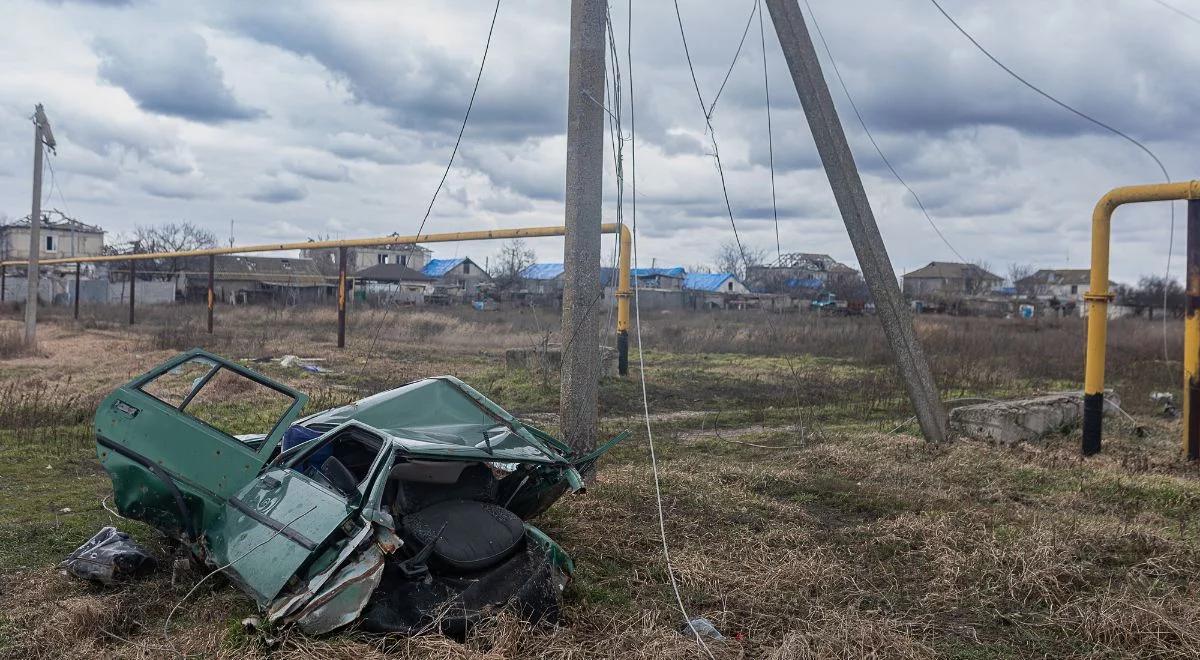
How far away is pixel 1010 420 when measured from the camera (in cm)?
986

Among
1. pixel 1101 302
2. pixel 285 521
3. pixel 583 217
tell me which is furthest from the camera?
pixel 1101 302

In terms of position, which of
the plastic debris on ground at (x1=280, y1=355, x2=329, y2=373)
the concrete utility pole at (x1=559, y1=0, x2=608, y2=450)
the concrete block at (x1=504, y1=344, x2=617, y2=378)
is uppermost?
the concrete utility pole at (x1=559, y1=0, x2=608, y2=450)

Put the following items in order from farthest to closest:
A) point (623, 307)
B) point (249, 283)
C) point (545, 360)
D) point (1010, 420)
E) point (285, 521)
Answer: point (249, 283)
point (623, 307)
point (545, 360)
point (1010, 420)
point (285, 521)

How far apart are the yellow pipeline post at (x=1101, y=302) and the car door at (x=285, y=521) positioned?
721 cm

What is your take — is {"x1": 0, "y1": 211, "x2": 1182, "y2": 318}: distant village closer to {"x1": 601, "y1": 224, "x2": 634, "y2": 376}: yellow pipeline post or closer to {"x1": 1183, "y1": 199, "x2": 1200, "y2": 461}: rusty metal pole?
{"x1": 601, "y1": 224, "x2": 634, "y2": 376}: yellow pipeline post

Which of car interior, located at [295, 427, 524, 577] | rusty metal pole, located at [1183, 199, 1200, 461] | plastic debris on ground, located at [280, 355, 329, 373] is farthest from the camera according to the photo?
plastic debris on ground, located at [280, 355, 329, 373]

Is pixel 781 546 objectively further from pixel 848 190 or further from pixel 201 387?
pixel 848 190

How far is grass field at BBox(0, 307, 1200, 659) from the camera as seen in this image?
14.1ft

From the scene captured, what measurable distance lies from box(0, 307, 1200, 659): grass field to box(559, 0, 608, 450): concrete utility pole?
2.45 feet

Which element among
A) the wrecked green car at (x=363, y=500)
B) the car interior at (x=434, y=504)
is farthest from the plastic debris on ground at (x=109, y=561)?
the car interior at (x=434, y=504)

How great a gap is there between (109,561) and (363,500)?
1796 mm

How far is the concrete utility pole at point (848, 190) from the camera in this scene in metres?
8.27

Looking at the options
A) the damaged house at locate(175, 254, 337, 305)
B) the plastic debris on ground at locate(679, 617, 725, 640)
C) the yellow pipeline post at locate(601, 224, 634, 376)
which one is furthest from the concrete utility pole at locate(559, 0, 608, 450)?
the damaged house at locate(175, 254, 337, 305)

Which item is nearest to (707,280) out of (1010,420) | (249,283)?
(249,283)
